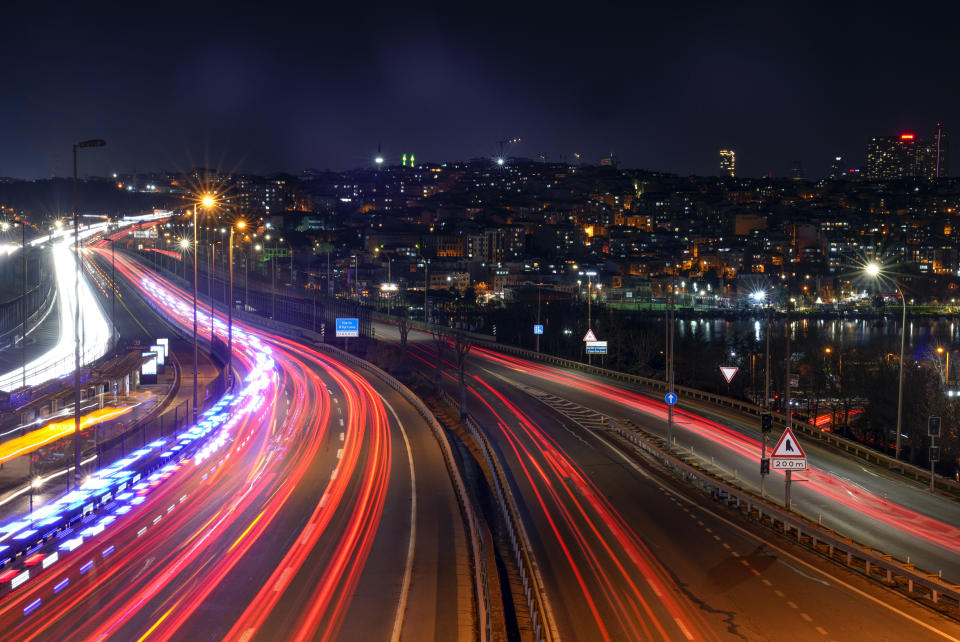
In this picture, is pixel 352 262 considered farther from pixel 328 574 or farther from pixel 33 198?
pixel 328 574

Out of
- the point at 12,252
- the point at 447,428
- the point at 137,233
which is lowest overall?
the point at 447,428

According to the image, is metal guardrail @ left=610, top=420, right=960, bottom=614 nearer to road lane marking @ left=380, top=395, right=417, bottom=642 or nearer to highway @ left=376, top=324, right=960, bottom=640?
highway @ left=376, top=324, right=960, bottom=640

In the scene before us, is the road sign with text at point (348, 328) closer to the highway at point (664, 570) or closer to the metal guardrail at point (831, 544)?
the highway at point (664, 570)

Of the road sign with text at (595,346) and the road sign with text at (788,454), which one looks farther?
the road sign with text at (595,346)

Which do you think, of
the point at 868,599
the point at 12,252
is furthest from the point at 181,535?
the point at 12,252

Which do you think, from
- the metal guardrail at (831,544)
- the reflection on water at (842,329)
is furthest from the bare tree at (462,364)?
the reflection on water at (842,329)

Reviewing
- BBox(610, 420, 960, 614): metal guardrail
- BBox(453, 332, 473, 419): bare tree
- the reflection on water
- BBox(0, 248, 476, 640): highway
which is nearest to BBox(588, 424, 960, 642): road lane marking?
BBox(610, 420, 960, 614): metal guardrail

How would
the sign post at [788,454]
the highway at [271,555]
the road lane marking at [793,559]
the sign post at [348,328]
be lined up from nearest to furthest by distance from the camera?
the highway at [271,555] < the road lane marking at [793,559] < the sign post at [788,454] < the sign post at [348,328]
